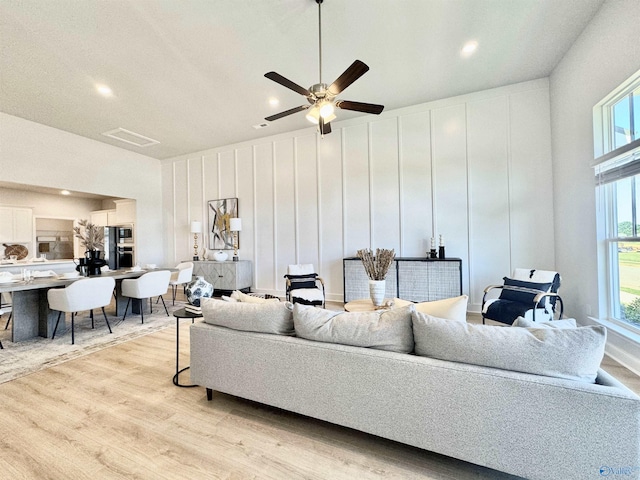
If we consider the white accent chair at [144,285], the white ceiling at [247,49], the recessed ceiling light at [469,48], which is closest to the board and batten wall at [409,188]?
the white ceiling at [247,49]

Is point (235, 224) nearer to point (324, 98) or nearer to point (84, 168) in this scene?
point (84, 168)

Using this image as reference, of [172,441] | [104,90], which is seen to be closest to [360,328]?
[172,441]

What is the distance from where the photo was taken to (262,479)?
1475 mm

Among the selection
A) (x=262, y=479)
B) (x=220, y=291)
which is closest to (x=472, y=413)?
(x=262, y=479)

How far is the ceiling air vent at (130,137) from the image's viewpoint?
566 centimetres

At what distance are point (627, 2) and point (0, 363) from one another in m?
6.99

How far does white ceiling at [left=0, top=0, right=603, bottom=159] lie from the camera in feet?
9.19

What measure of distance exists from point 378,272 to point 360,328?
1541 millimetres

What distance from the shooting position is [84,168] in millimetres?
5898

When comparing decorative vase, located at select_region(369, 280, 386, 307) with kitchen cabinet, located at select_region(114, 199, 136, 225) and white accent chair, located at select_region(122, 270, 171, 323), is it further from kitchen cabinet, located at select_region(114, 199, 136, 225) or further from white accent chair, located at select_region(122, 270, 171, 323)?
kitchen cabinet, located at select_region(114, 199, 136, 225)

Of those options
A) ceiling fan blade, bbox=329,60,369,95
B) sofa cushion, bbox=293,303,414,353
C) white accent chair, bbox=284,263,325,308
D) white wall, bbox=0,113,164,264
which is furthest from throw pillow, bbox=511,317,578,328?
white wall, bbox=0,113,164,264

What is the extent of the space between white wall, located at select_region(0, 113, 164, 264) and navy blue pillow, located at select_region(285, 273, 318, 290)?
15.1 ft

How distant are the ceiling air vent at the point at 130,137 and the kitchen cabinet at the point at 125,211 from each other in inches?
57.9

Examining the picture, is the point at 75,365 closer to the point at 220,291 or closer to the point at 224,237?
the point at 220,291
